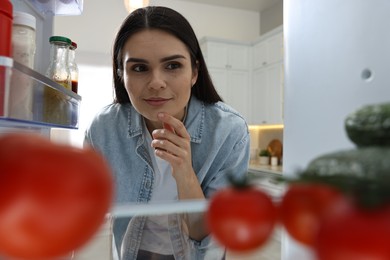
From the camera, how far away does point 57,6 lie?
857 millimetres

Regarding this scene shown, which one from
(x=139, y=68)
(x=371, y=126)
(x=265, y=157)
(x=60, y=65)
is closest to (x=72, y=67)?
(x=60, y=65)

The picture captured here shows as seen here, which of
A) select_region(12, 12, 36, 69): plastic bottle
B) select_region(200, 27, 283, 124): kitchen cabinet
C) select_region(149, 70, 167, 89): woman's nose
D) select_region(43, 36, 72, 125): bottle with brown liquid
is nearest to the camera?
select_region(12, 12, 36, 69): plastic bottle

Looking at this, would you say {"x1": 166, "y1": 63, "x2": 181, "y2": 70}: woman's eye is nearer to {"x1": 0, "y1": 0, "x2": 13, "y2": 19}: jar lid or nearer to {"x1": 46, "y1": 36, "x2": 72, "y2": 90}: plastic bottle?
{"x1": 46, "y1": 36, "x2": 72, "y2": 90}: plastic bottle

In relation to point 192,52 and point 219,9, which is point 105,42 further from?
point 192,52

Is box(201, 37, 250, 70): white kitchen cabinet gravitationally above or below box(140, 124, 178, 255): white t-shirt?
above

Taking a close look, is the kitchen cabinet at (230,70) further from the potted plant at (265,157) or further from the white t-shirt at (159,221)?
the white t-shirt at (159,221)

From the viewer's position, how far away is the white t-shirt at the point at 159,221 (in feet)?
2.46

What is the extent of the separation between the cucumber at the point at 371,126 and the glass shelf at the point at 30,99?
1.20ft

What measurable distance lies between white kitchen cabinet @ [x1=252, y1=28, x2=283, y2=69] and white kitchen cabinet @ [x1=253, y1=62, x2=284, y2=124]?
0.21 feet

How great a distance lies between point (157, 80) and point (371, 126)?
56 centimetres

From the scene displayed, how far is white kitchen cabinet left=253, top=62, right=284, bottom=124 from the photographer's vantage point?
3.59 metres

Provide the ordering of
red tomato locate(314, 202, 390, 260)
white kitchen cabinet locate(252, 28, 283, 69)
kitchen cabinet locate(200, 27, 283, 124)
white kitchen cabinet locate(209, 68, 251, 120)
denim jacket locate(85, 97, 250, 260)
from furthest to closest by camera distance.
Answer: white kitchen cabinet locate(209, 68, 251, 120)
kitchen cabinet locate(200, 27, 283, 124)
white kitchen cabinet locate(252, 28, 283, 69)
denim jacket locate(85, 97, 250, 260)
red tomato locate(314, 202, 390, 260)

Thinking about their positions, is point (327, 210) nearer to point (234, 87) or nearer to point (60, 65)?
point (60, 65)

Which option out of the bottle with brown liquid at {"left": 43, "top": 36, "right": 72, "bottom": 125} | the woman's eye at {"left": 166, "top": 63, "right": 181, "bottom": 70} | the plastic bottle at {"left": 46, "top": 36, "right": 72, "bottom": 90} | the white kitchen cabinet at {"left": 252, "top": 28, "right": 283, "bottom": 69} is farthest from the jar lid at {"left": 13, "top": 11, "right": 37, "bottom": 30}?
the white kitchen cabinet at {"left": 252, "top": 28, "right": 283, "bottom": 69}
